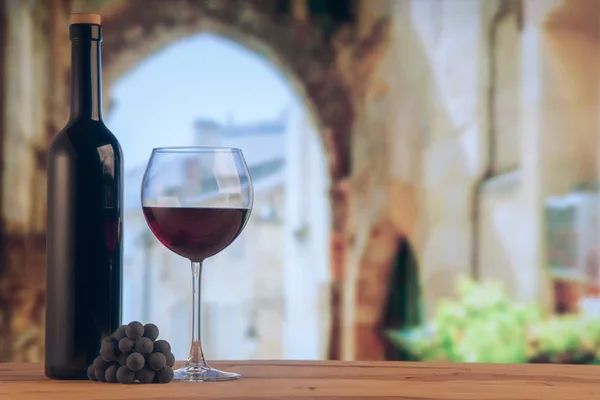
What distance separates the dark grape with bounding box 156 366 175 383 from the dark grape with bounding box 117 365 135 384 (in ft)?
0.08

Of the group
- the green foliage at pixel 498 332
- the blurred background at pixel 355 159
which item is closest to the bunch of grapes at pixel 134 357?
the green foliage at pixel 498 332

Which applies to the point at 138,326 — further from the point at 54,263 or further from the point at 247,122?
the point at 247,122

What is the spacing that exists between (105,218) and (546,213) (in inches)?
158

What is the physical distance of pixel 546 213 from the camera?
468 centimetres

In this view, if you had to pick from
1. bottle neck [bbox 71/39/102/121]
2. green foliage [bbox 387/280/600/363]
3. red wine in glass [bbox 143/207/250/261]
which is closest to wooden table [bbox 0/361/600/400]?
red wine in glass [bbox 143/207/250/261]

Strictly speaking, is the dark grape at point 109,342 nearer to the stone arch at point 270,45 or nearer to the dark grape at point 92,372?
the dark grape at point 92,372

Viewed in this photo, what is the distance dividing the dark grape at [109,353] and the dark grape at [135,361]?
1 centimetres

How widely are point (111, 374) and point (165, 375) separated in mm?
51

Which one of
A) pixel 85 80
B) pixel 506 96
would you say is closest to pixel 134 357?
pixel 85 80

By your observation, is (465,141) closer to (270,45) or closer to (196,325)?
(270,45)

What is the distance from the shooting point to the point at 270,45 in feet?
16.3

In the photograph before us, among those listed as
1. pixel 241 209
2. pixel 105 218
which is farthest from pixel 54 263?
pixel 241 209

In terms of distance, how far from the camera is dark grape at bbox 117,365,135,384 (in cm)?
87

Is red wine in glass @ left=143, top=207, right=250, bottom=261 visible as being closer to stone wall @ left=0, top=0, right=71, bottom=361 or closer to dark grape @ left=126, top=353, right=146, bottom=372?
dark grape @ left=126, top=353, right=146, bottom=372
